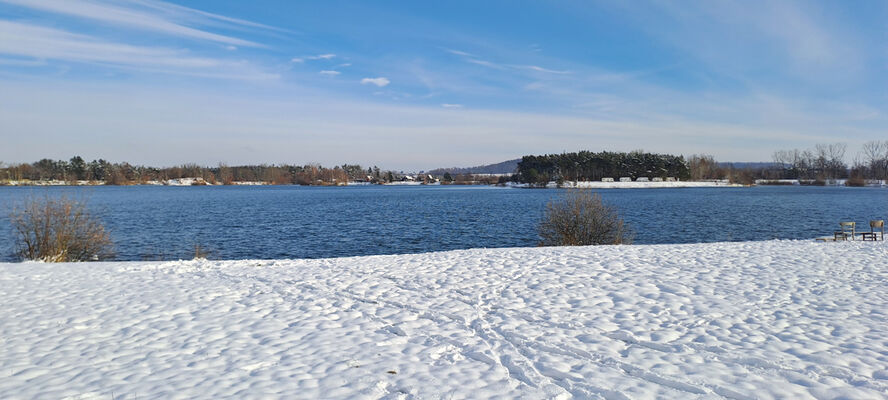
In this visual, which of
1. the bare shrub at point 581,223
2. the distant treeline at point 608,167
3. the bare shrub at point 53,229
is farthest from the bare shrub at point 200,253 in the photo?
the distant treeline at point 608,167

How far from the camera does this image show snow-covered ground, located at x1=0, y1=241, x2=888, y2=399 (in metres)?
6.10

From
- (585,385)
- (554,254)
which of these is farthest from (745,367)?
(554,254)

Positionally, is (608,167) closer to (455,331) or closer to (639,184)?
Answer: (639,184)

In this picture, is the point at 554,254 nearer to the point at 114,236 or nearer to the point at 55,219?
the point at 55,219

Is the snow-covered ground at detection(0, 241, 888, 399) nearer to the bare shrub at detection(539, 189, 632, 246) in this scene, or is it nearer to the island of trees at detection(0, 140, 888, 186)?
the bare shrub at detection(539, 189, 632, 246)

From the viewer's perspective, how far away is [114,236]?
31.9 m

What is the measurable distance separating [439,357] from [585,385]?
207 centimetres

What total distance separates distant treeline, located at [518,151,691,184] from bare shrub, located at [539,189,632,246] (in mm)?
128751

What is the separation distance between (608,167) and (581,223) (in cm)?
13791

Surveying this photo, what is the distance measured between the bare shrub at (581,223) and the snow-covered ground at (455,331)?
963 centimetres

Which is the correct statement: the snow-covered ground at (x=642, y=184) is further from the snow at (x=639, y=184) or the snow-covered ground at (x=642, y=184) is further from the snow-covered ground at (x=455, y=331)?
the snow-covered ground at (x=455, y=331)

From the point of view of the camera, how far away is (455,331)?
8.40 m

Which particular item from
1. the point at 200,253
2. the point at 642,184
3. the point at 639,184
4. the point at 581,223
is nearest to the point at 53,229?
the point at 200,253

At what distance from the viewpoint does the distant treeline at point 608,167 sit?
154 meters
